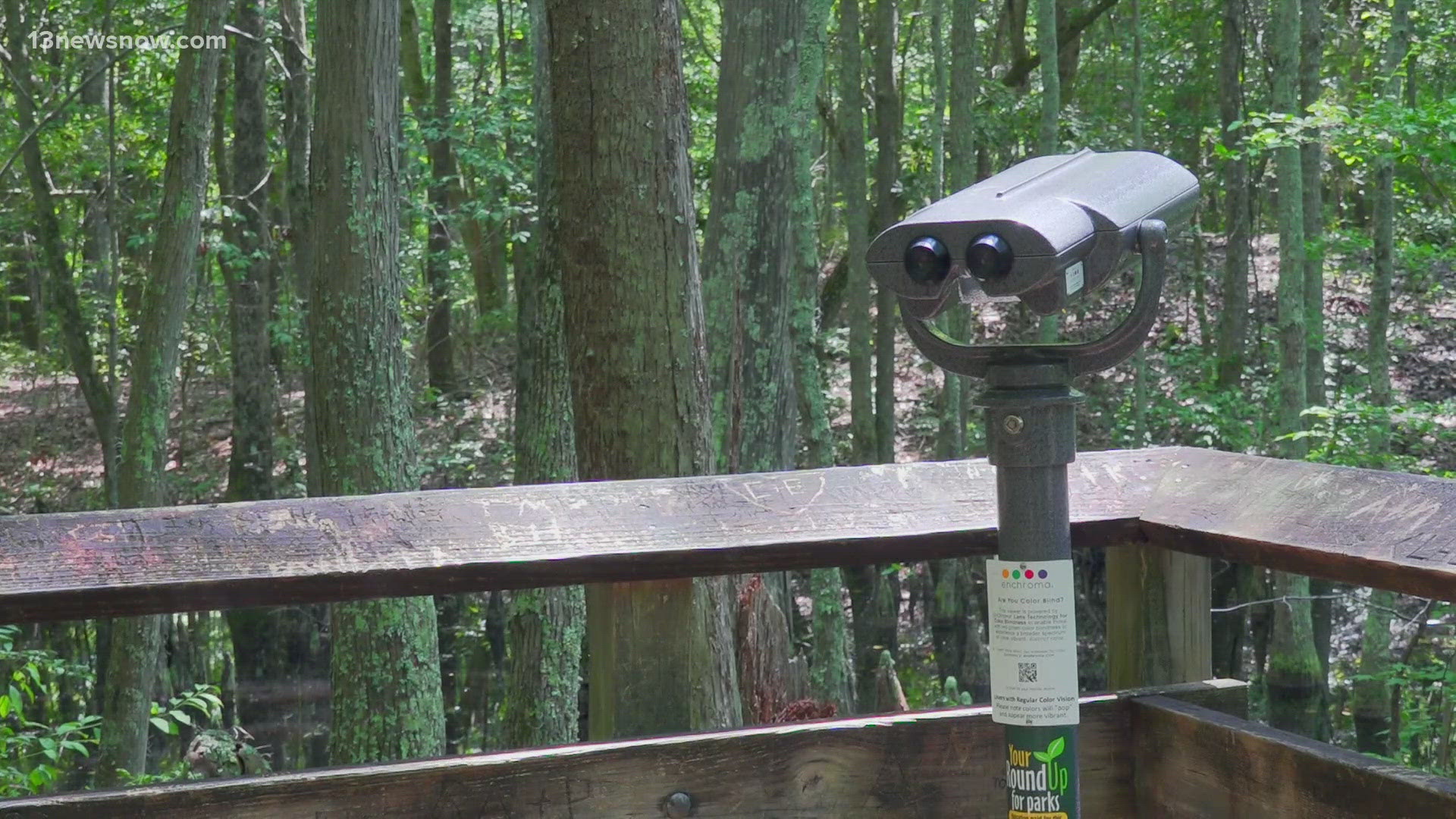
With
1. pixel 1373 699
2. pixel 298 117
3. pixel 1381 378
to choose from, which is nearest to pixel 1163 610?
pixel 1373 699

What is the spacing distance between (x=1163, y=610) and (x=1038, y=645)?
0.77 meters

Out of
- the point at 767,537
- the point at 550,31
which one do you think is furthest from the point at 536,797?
the point at 550,31

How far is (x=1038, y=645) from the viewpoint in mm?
1724

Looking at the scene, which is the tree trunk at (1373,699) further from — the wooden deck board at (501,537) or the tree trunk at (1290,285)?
the wooden deck board at (501,537)

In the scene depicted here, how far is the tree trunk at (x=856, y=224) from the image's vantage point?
1533 centimetres

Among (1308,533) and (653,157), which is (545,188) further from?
(1308,533)

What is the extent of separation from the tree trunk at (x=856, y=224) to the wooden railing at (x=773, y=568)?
42.4ft

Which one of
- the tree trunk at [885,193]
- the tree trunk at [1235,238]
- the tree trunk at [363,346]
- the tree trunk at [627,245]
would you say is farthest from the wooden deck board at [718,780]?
the tree trunk at [1235,238]

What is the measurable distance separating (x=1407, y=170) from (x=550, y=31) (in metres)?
15.6

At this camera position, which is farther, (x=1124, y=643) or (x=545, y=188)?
(x=545, y=188)

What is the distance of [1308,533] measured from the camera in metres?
1.97

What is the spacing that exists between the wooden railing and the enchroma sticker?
43 centimetres

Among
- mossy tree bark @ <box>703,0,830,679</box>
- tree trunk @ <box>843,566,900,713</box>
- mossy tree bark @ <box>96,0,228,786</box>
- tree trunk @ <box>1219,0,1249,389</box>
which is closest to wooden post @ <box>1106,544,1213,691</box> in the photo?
mossy tree bark @ <box>703,0,830,679</box>

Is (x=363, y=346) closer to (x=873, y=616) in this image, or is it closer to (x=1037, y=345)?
(x=1037, y=345)
